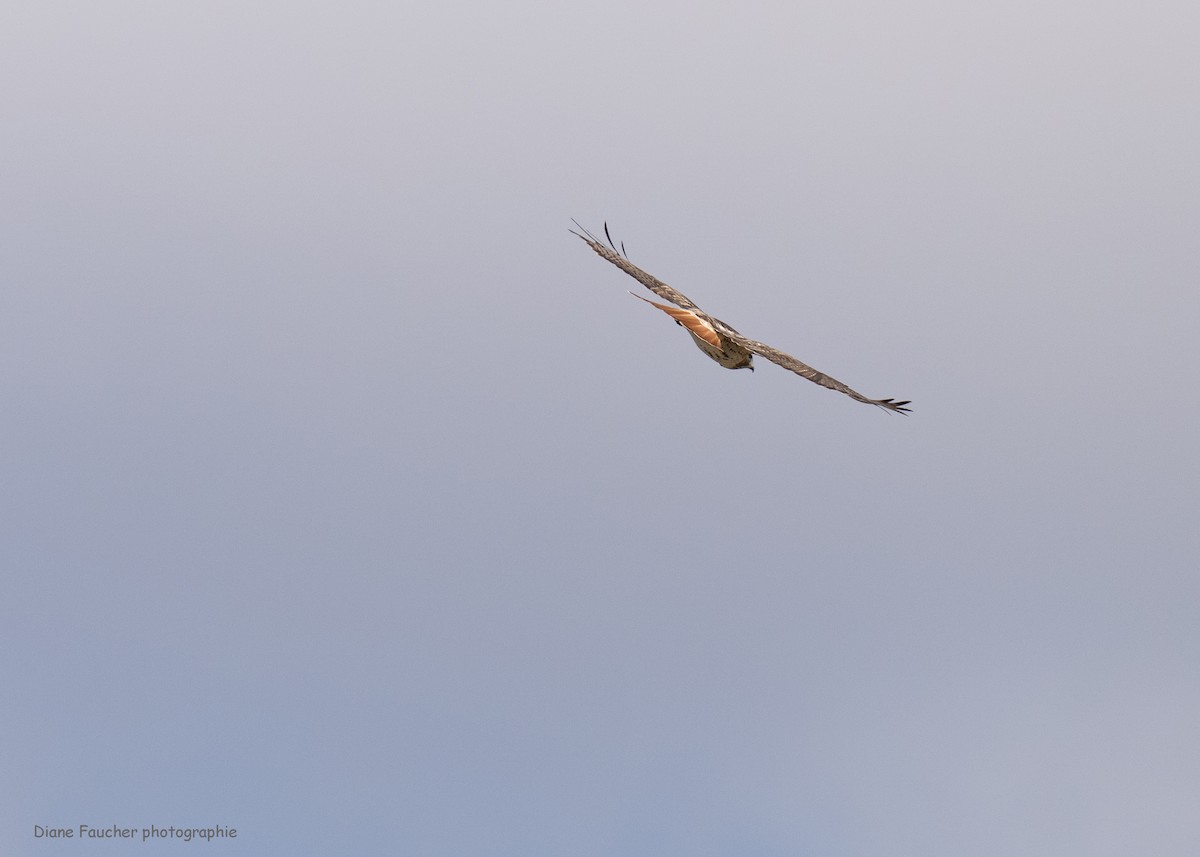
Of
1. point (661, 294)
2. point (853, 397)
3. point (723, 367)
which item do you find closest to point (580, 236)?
point (661, 294)

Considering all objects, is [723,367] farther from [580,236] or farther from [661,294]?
[580,236]

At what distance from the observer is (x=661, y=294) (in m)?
61.4

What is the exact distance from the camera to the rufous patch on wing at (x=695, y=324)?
55469mm

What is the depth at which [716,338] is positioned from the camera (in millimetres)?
55375

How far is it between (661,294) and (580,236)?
473 centimetres

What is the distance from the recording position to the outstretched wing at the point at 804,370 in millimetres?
44844

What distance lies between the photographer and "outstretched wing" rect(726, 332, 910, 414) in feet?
147

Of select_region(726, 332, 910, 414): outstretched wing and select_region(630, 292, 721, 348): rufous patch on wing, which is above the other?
select_region(630, 292, 721, 348): rufous patch on wing

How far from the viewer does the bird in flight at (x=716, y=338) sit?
47.7 meters

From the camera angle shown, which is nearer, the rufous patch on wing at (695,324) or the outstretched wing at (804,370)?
the outstretched wing at (804,370)

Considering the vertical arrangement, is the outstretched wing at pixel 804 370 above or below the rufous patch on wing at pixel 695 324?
below

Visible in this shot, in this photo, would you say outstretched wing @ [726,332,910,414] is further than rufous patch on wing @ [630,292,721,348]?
No

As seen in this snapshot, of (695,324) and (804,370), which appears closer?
(804,370)

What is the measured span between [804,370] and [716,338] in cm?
646
